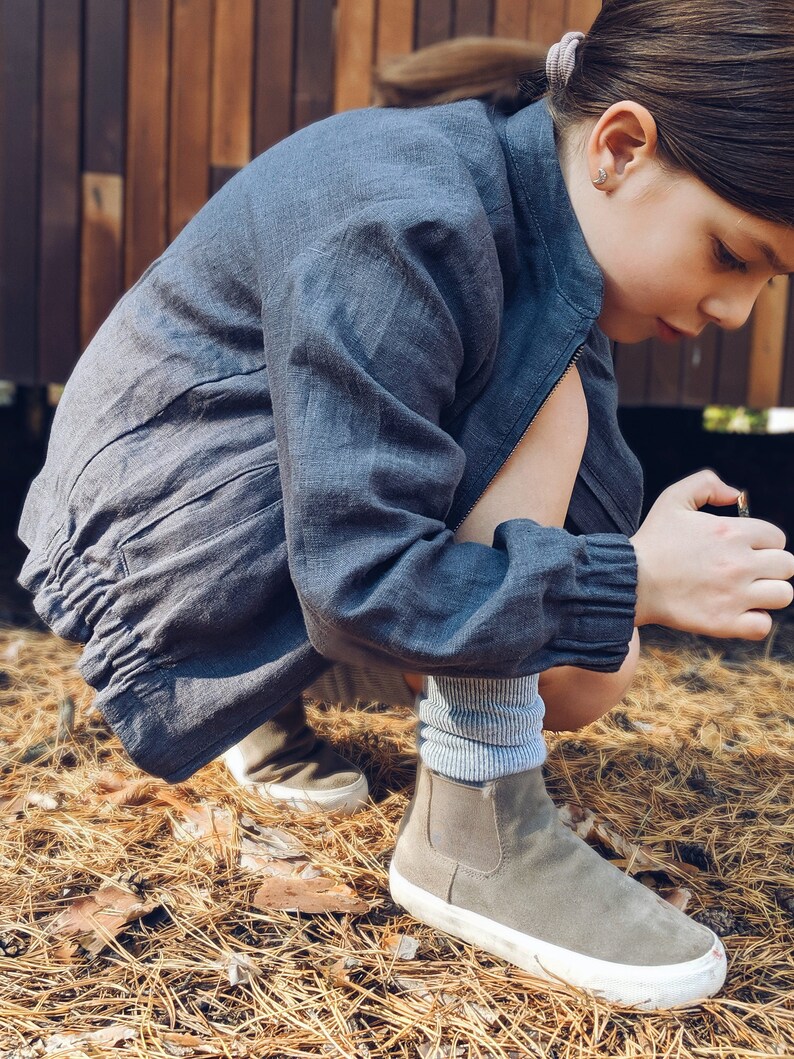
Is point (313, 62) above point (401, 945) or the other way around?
above

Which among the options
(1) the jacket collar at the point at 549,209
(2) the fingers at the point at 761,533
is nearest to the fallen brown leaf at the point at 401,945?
(2) the fingers at the point at 761,533

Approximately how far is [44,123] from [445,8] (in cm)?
104

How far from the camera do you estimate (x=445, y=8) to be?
2402 millimetres

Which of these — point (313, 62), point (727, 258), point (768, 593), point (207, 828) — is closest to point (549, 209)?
point (727, 258)

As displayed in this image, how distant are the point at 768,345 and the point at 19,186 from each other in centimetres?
201

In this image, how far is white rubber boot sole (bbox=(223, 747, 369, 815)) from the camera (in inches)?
53.0

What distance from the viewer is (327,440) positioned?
89 centimetres

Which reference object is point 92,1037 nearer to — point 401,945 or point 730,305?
point 401,945

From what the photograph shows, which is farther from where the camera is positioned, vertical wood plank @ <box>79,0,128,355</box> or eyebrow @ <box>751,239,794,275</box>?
vertical wood plank @ <box>79,0,128,355</box>

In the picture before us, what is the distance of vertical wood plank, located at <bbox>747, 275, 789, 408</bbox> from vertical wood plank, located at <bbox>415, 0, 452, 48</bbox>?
110 cm

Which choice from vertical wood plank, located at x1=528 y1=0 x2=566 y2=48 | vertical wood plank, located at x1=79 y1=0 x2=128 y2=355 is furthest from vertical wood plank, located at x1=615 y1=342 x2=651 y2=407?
vertical wood plank, located at x1=79 y1=0 x2=128 y2=355

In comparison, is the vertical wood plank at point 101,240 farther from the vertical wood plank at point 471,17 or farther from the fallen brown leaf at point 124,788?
the fallen brown leaf at point 124,788

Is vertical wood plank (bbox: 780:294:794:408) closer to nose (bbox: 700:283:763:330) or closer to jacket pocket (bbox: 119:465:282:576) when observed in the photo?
nose (bbox: 700:283:763:330)

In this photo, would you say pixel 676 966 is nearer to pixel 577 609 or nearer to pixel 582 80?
pixel 577 609
